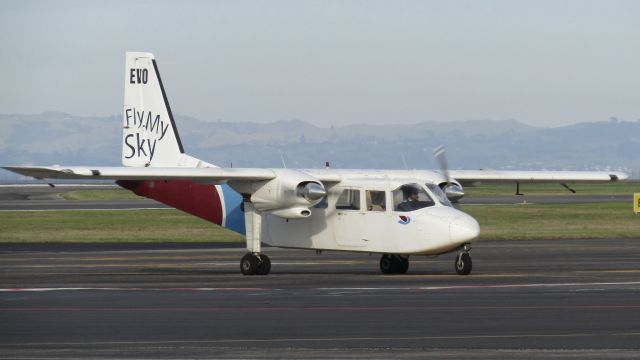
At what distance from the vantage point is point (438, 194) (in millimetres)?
31266

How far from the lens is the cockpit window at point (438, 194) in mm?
31125

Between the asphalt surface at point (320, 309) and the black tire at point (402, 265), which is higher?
the asphalt surface at point (320, 309)

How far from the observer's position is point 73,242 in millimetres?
49531

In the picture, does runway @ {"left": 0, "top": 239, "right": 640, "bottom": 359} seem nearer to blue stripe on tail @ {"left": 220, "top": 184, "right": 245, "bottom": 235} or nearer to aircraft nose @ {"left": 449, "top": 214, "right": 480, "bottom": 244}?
aircraft nose @ {"left": 449, "top": 214, "right": 480, "bottom": 244}

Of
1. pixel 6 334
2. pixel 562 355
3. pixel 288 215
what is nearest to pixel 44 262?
pixel 288 215

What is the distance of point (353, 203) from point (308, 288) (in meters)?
6.25

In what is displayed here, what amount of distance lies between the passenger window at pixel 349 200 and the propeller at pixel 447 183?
7.88 feet

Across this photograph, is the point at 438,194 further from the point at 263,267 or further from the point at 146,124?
the point at 146,124

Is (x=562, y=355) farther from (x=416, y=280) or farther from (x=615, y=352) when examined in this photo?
(x=416, y=280)

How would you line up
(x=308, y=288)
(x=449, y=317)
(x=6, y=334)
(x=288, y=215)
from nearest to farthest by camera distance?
(x=6, y=334) < (x=449, y=317) < (x=308, y=288) < (x=288, y=215)

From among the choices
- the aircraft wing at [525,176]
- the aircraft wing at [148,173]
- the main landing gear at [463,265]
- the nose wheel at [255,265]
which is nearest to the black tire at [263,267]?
the nose wheel at [255,265]

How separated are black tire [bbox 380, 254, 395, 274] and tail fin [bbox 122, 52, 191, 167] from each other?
753 cm

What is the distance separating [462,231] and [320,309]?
8.98 meters

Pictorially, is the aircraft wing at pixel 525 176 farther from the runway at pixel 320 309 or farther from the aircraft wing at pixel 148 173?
the aircraft wing at pixel 148 173
